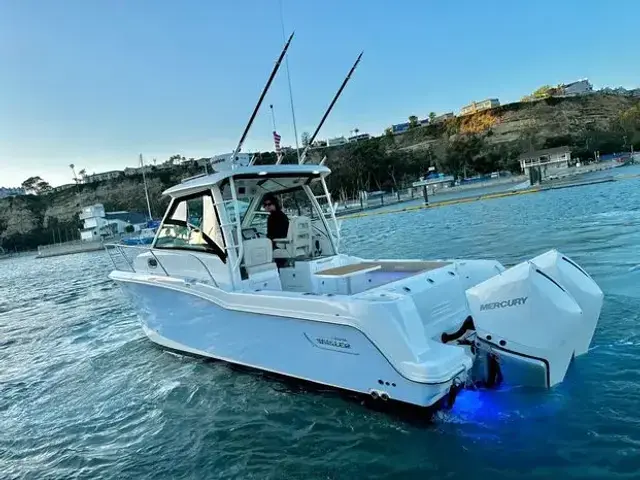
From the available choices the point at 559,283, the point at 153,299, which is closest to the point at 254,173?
the point at 153,299

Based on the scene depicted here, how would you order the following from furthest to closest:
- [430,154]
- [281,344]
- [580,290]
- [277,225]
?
[430,154] → [277,225] → [281,344] → [580,290]

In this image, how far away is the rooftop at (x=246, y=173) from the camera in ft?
19.6

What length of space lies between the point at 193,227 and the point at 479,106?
192 meters

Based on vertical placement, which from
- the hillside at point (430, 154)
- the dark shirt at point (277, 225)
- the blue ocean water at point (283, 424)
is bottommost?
the blue ocean water at point (283, 424)

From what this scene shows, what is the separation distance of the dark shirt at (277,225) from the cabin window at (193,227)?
1.09 metres

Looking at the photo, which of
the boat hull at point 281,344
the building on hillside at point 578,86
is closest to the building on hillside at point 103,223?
the boat hull at point 281,344

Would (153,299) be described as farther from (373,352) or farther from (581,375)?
(581,375)

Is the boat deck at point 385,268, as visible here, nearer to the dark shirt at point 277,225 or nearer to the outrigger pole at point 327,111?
the dark shirt at point 277,225

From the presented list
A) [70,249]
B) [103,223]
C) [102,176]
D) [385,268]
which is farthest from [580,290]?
[102,176]

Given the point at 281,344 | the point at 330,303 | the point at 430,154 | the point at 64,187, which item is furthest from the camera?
the point at 64,187

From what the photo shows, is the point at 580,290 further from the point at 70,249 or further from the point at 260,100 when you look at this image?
the point at 70,249

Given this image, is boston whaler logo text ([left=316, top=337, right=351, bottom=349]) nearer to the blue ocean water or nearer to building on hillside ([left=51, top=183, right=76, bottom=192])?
the blue ocean water

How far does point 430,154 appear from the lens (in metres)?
116

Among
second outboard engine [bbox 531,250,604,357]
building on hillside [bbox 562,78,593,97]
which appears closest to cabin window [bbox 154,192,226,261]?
second outboard engine [bbox 531,250,604,357]
